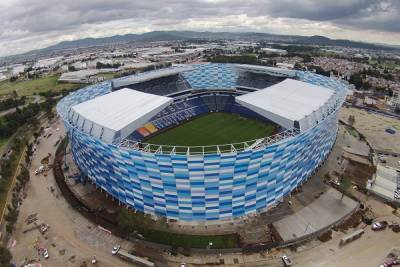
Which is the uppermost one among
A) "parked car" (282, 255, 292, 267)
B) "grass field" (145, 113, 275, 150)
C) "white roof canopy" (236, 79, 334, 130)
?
"white roof canopy" (236, 79, 334, 130)

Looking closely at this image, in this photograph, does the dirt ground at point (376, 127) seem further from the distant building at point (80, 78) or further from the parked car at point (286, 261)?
the distant building at point (80, 78)

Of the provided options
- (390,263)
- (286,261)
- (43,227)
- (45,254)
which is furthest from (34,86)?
(390,263)

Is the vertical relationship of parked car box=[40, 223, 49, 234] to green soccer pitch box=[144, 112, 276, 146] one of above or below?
below

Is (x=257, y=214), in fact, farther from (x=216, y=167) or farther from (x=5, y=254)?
(x=5, y=254)

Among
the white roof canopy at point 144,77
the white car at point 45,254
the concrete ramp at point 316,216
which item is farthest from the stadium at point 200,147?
the white car at point 45,254

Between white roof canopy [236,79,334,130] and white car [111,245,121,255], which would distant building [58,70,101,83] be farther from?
white car [111,245,121,255]

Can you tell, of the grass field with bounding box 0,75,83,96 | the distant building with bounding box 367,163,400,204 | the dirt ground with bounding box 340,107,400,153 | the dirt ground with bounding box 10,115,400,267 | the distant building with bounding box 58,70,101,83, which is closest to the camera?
the dirt ground with bounding box 10,115,400,267

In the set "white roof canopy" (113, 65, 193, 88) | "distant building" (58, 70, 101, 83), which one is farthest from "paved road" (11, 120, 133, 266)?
"distant building" (58, 70, 101, 83)
